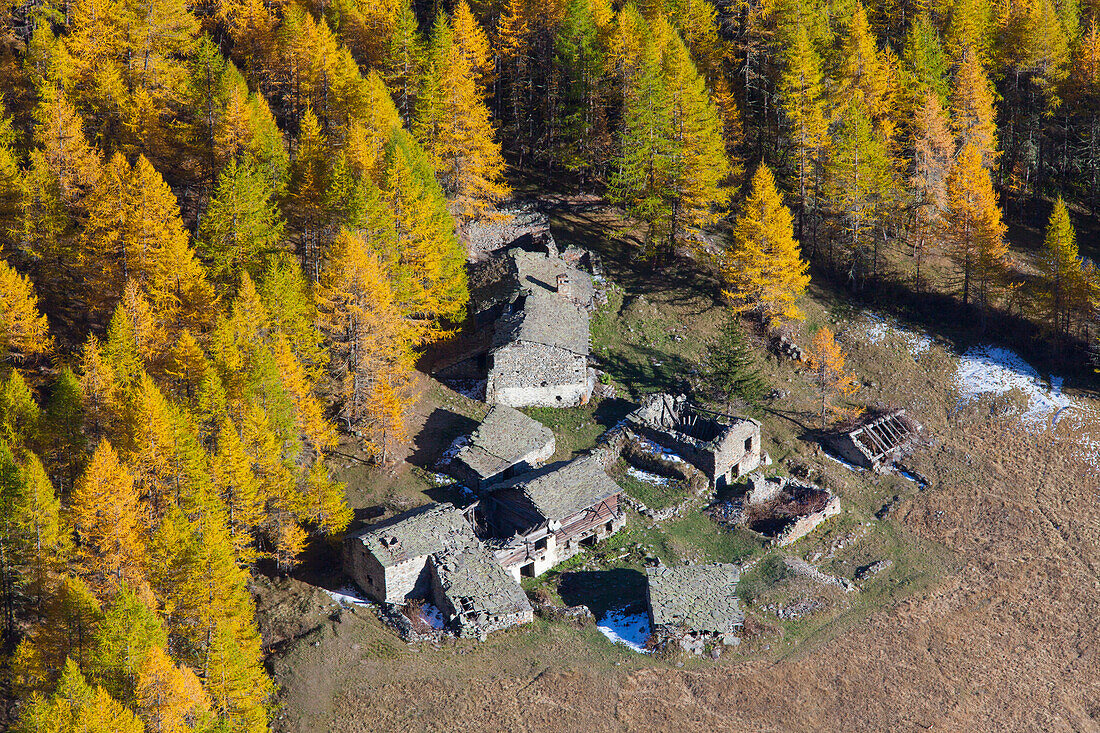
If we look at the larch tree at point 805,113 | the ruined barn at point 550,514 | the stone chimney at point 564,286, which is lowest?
the ruined barn at point 550,514

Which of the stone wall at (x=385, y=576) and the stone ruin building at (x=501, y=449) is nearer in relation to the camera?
the stone wall at (x=385, y=576)

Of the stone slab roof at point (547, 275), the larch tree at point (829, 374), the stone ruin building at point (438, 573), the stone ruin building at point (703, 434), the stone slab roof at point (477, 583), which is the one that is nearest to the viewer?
the stone ruin building at point (438, 573)

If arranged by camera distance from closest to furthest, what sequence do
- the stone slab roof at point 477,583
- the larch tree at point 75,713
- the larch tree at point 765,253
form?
the larch tree at point 75,713 → the stone slab roof at point 477,583 → the larch tree at point 765,253

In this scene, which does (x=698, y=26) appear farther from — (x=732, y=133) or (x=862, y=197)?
(x=862, y=197)

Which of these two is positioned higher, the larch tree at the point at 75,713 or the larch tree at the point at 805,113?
the larch tree at the point at 75,713

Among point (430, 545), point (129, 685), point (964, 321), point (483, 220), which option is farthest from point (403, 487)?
point (964, 321)

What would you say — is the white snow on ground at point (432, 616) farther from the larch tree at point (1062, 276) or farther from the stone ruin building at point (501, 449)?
the larch tree at point (1062, 276)

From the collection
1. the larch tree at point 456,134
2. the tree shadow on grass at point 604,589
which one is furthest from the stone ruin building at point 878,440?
the larch tree at point 456,134
